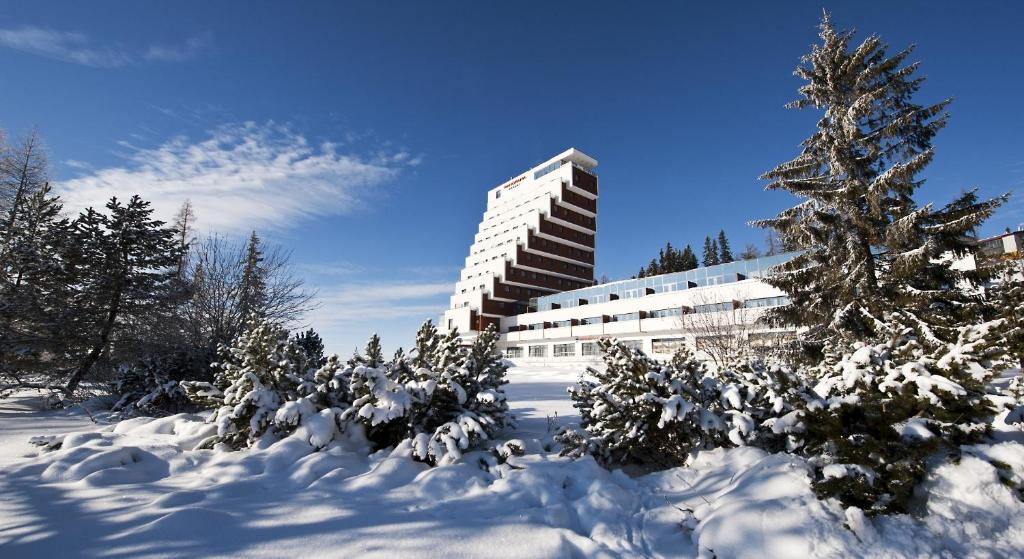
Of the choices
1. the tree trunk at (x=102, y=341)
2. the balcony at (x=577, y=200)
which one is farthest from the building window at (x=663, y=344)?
the tree trunk at (x=102, y=341)

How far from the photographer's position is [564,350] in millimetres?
47562

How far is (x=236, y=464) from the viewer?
521 cm

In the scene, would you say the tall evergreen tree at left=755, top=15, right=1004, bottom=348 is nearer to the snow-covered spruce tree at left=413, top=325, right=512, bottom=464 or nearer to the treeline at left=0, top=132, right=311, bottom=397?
the snow-covered spruce tree at left=413, top=325, right=512, bottom=464

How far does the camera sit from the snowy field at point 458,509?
3.10 meters

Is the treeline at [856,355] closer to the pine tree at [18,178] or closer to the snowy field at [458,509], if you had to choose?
the snowy field at [458,509]

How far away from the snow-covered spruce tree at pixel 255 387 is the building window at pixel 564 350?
41159 millimetres

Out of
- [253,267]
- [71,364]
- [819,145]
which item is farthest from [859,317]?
[71,364]

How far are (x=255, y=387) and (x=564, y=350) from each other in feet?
141

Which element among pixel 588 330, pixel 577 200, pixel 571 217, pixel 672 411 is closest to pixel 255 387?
pixel 672 411

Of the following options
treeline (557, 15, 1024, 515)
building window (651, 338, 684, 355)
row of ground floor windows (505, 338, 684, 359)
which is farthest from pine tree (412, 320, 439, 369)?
building window (651, 338, 684, 355)

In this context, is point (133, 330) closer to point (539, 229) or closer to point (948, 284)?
point (948, 284)

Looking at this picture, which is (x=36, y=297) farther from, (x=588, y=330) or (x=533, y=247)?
(x=533, y=247)

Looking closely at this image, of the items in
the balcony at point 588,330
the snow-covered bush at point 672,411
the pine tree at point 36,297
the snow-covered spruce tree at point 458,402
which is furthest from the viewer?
the balcony at point 588,330

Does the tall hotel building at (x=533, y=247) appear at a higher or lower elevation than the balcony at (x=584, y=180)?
lower
